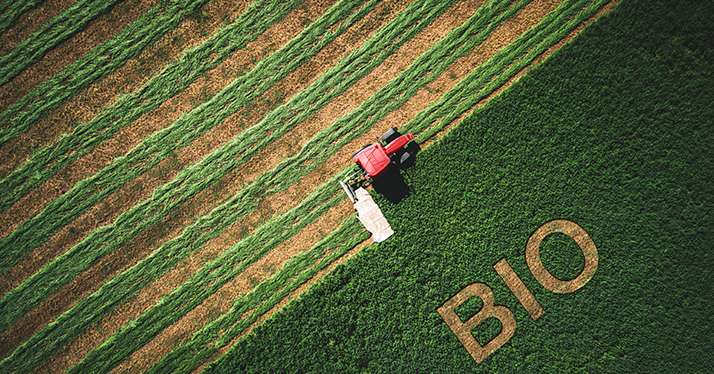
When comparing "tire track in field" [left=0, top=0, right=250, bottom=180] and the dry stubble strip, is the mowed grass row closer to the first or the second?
the dry stubble strip

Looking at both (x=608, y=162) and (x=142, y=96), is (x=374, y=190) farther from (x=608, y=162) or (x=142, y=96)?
(x=142, y=96)

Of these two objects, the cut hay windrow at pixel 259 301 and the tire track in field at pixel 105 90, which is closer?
the cut hay windrow at pixel 259 301

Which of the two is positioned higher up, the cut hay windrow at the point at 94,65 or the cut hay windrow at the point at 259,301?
the cut hay windrow at the point at 94,65

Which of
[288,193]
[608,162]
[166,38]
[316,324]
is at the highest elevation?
[166,38]

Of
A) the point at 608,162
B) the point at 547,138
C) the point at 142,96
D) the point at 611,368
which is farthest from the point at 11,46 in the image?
the point at 611,368

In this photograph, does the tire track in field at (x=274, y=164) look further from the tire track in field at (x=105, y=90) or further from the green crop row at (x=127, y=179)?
the tire track in field at (x=105, y=90)

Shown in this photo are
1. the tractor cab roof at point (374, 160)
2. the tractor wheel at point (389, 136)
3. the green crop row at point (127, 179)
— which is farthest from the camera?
the green crop row at point (127, 179)

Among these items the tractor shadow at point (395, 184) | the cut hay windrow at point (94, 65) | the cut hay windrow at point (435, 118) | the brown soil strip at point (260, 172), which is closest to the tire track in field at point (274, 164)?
the brown soil strip at point (260, 172)
